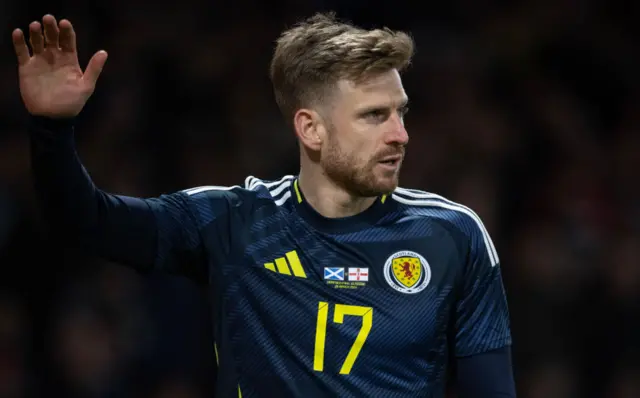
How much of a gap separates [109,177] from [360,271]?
355 cm

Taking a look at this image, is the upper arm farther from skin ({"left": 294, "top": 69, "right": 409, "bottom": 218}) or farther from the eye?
the eye

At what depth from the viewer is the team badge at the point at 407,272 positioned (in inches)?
132

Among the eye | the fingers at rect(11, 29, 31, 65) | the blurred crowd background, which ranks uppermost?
the fingers at rect(11, 29, 31, 65)

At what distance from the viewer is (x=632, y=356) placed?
6.36 metres

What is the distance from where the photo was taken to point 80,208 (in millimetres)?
3086

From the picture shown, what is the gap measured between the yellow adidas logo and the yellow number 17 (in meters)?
0.13

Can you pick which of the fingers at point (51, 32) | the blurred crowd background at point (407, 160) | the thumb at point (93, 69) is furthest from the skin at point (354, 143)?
the blurred crowd background at point (407, 160)

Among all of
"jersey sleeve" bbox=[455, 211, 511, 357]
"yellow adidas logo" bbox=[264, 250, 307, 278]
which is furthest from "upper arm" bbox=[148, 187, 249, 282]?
"jersey sleeve" bbox=[455, 211, 511, 357]

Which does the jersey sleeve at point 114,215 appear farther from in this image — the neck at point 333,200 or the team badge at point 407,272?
the team badge at point 407,272

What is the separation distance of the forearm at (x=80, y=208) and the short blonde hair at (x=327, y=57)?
658mm

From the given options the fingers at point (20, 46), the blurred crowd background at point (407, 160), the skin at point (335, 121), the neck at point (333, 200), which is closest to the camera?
the fingers at point (20, 46)

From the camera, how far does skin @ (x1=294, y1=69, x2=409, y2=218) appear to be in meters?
3.36

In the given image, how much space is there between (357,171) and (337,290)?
1.25 feet

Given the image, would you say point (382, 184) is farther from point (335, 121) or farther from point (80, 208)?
point (80, 208)
